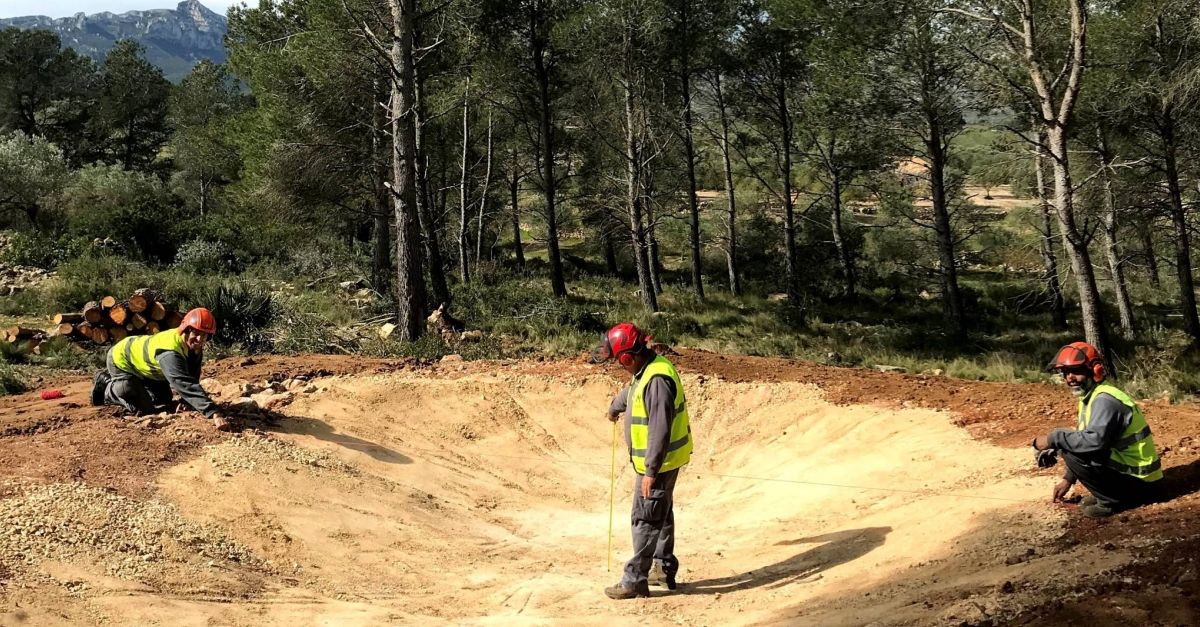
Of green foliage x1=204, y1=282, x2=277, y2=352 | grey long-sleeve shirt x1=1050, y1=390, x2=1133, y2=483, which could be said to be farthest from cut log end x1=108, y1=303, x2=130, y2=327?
grey long-sleeve shirt x1=1050, y1=390, x2=1133, y2=483

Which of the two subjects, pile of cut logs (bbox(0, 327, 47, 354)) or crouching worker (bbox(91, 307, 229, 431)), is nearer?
crouching worker (bbox(91, 307, 229, 431))

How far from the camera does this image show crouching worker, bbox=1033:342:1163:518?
536 centimetres

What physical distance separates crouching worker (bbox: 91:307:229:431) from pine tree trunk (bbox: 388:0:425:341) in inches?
231

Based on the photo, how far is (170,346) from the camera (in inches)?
295

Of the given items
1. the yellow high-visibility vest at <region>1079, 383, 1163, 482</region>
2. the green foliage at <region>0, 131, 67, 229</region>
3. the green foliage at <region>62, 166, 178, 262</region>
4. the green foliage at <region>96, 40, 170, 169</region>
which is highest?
the green foliage at <region>96, 40, 170, 169</region>

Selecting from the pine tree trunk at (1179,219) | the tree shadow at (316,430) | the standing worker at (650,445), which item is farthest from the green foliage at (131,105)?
the pine tree trunk at (1179,219)

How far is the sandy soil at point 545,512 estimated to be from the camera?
486 centimetres

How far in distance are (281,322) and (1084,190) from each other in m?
19.8

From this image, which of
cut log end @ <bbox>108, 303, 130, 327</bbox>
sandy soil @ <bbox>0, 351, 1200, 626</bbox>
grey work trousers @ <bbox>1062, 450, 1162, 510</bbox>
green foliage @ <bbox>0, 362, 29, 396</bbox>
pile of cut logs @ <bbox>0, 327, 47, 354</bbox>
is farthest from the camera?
cut log end @ <bbox>108, 303, 130, 327</bbox>

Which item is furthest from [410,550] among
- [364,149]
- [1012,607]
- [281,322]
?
[364,149]

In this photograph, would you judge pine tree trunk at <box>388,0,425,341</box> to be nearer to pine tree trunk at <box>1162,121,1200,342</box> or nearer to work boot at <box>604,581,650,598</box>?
work boot at <box>604,581,650,598</box>

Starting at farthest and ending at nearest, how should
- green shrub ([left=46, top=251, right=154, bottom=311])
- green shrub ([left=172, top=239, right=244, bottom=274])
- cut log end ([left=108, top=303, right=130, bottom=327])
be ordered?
1. green shrub ([left=172, top=239, right=244, bottom=274])
2. green shrub ([left=46, top=251, right=154, bottom=311])
3. cut log end ([left=108, top=303, right=130, bottom=327])

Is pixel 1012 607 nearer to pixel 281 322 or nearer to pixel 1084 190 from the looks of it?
pixel 281 322

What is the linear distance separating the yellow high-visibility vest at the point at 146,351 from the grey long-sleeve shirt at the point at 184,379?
7cm
